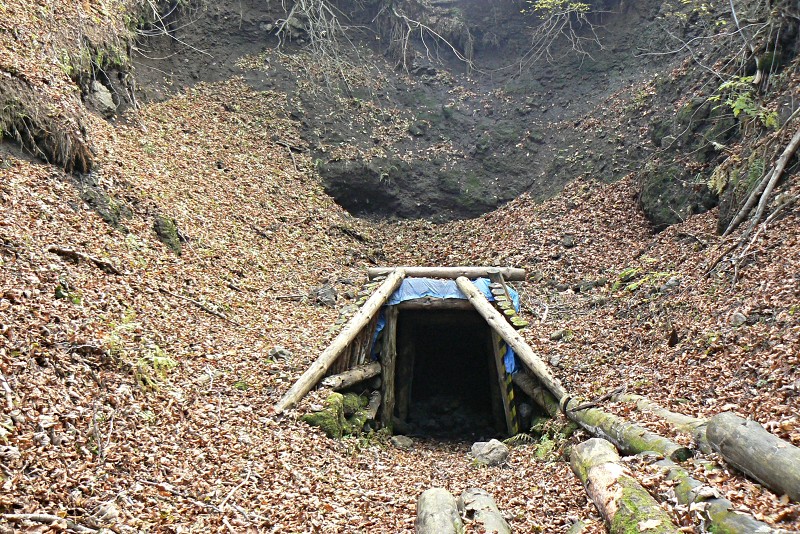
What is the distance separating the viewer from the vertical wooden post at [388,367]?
36.8ft

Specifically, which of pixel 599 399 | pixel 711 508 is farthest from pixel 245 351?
pixel 711 508

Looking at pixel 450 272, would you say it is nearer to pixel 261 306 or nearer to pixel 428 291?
pixel 428 291

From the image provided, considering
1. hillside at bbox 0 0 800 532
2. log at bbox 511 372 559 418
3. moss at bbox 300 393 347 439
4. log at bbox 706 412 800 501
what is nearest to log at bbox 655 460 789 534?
hillside at bbox 0 0 800 532

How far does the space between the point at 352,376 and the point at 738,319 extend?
610 centimetres

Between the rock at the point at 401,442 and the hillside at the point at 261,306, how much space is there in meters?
0.31

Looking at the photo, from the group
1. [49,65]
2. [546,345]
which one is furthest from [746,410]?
[49,65]

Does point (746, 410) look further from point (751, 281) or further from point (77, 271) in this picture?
point (77, 271)

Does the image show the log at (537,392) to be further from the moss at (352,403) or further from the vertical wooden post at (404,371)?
the vertical wooden post at (404,371)

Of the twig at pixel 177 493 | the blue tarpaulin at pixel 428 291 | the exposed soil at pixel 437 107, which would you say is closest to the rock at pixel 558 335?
the blue tarpaulin at pixel 428 291

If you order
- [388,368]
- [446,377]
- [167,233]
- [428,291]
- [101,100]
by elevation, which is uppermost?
[101,100]

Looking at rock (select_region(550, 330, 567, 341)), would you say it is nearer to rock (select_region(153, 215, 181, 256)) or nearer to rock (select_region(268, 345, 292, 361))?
rock (select_region(268, 345, 292, 361))

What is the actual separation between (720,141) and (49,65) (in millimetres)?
13380

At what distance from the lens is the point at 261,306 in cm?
1083

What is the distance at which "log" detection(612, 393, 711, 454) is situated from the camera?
4704 millimetres
